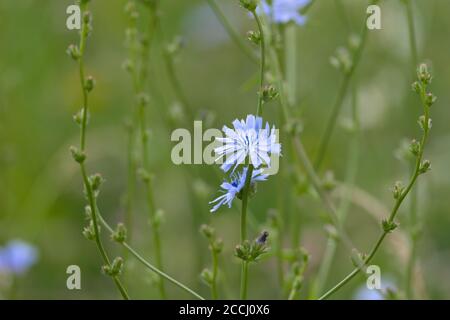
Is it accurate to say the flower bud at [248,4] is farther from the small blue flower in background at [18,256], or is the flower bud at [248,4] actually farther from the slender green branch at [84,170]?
the small blue flower in background at [18,256]

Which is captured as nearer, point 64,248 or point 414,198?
point 414,198

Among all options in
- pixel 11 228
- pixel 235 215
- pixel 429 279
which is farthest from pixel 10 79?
pixel 429 279

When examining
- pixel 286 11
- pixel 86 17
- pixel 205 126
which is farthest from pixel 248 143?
pixel 286 11

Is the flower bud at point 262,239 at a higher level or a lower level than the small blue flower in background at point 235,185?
lower

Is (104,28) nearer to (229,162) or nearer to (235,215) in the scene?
(235,215)

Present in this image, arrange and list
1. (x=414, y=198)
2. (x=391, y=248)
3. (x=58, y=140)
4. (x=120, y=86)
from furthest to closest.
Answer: (x=120, y=86) < (x=58, y=140) < (x=391, y=248) < (x=414, y=198)

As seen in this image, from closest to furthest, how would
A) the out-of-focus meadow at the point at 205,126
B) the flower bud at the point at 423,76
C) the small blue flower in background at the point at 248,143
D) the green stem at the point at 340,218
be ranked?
the small blue flower in background at the point at 248,143 < the flower bud at the point at 423,76 < the green stem at the point at 340,218 < the out-of-focus meadow at the point at 205,126

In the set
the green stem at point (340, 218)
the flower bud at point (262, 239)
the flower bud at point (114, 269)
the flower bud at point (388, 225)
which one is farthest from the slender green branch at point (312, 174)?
the flower bud at point (114, 269)

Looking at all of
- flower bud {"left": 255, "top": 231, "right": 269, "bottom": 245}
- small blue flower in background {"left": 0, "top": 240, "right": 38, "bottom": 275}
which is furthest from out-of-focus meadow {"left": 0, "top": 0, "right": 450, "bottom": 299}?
flower bud {"left": 255, "top": 231, "right": 269, "bottom": 245}
